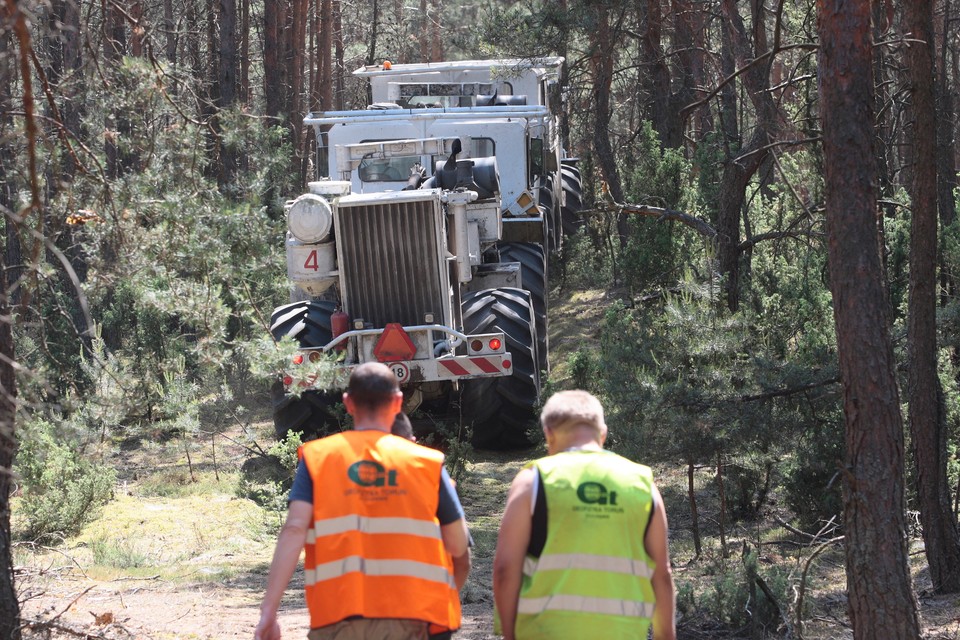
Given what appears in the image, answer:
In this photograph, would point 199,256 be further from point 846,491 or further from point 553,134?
point 553,134

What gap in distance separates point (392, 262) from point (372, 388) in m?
6.07

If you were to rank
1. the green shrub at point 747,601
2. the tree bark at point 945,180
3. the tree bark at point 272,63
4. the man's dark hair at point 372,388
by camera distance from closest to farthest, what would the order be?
the man's dark hair at point 372,388 < the green shrub at point 747,601 < the tree bark at point 945,180 < the tree bark at point 272,63

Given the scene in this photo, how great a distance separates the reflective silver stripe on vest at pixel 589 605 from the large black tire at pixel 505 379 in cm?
660

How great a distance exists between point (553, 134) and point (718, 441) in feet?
27.0

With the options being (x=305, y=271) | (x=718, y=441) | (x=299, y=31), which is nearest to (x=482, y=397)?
(x=305, y=271)

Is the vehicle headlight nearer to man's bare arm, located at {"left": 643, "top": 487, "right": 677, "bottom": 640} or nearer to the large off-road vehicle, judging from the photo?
the large off-road vehicle

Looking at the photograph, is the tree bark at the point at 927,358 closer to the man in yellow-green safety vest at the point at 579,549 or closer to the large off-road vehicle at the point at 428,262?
the man in yellow-green safety vest at the point at 579,549

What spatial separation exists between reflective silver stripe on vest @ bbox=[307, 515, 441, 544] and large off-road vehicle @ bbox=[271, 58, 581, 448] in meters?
4.69

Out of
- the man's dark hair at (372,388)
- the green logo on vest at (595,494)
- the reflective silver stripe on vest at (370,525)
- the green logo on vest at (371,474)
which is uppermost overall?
the man's dark hair at (372,388)

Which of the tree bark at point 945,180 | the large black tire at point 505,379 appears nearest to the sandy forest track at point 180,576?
the large black tire at point 505,379

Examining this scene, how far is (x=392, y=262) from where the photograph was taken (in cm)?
945

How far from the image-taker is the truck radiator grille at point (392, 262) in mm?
9359

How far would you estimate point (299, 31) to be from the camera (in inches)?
1041

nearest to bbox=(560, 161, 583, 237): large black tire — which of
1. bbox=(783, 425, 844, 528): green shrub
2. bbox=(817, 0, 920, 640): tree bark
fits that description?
bbox=(783, 425, 844, 528): green shrub
